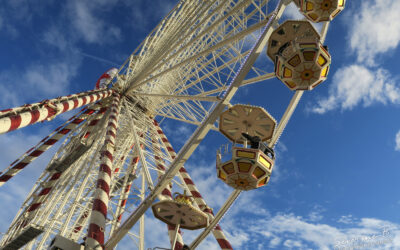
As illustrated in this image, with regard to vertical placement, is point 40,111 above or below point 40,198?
above

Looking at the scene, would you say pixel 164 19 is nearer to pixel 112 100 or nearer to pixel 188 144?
pixel 112 100

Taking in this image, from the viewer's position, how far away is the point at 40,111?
9.79 meters

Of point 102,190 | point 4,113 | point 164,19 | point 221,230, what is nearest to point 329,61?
point 221,230

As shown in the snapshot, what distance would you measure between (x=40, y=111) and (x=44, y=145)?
5.44 metres

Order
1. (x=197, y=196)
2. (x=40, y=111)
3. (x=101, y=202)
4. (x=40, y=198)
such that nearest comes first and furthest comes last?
(x=101, y=202) < (x=40, y=111) < (x=197, y=196) < (x=40, y=198)

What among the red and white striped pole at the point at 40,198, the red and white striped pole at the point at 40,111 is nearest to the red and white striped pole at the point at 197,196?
the red and white striped pole at the point at 40,111

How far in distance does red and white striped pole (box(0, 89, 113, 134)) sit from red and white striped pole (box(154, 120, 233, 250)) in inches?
159

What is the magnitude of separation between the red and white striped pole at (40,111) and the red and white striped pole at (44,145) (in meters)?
2.53

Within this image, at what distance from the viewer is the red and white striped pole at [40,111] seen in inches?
328

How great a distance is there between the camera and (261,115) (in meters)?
9.27

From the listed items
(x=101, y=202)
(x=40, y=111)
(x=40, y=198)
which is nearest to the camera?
(x=101, y=202)

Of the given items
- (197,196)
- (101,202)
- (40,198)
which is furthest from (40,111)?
(197,196)

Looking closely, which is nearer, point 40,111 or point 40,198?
point 40,111

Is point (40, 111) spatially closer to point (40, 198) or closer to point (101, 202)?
point (101, 202)
